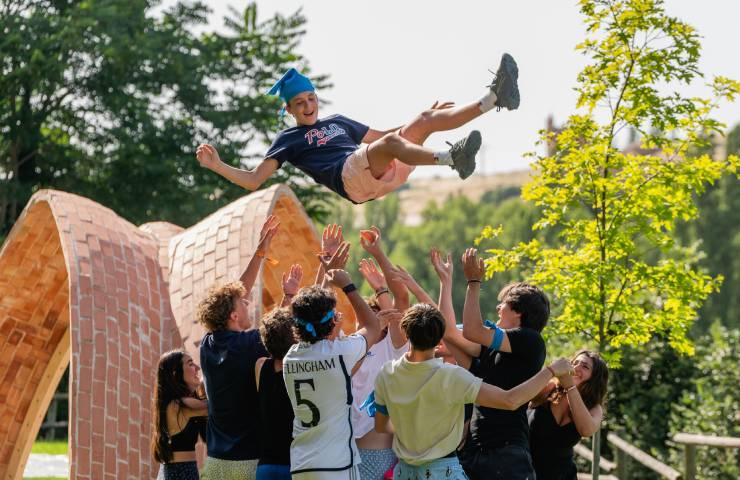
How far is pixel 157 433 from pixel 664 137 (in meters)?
5.33

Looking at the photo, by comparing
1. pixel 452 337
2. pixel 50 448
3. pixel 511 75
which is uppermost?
pixel 511 75

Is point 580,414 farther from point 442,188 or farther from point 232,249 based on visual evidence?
point 442,188

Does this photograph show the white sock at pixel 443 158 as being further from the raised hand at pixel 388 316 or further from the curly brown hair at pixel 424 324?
the curly brown hair at pixel 424 324

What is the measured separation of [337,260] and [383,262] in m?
0.24

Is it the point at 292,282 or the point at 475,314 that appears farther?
the point at 292,282

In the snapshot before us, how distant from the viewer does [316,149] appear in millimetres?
6715

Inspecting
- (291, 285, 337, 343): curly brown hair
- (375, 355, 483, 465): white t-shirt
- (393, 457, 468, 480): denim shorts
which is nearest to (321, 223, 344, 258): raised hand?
(291, 285, 337, 343): curly brown hair

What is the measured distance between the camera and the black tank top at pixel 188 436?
6.18 m

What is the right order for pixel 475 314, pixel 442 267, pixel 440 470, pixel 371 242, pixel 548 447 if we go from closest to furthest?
1. pixel 440 470
2. pixel 475 314
3. pixel 548 447
4. pixel 442 267
5. pixel 371 242

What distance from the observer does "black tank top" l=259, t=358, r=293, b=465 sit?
5.33m

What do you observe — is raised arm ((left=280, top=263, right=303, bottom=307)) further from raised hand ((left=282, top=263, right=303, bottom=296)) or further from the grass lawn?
the grass lawn

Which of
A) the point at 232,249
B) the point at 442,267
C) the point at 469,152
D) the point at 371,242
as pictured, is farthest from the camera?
the point at 232,249

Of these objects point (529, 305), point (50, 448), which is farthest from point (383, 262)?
point (50, 448)

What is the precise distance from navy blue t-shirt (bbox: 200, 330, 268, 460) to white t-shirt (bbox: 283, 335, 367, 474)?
0.58 metres
